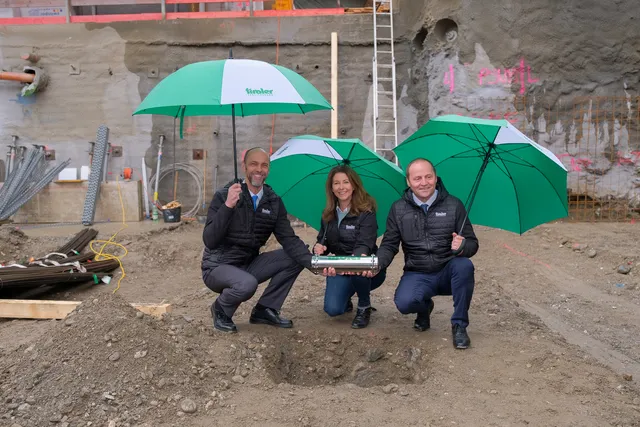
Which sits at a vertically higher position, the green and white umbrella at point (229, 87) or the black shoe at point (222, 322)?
the green and white umbrella at point (229, 87)

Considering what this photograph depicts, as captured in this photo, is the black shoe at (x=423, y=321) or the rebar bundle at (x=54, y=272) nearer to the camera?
the black shoe at (x=423, y=321)

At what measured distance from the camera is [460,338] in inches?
164

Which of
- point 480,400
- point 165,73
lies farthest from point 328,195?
point 165,73

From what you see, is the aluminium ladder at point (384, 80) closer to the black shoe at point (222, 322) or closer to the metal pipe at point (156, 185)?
the metal pipe at point (156, 185)

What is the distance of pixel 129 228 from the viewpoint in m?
9.38

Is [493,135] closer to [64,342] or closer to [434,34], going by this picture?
[64,342]

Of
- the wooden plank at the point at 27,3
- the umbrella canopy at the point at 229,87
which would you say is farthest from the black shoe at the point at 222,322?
the wooden plank at the point at 27,3

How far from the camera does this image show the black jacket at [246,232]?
14.1 feet

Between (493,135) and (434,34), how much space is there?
6253mm

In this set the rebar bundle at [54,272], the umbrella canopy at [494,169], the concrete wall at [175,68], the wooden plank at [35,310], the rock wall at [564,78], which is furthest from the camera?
the concrete wall at [175,68]

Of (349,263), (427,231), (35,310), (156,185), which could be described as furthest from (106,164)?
(427,231)

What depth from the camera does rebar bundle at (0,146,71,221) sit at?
9656 mm

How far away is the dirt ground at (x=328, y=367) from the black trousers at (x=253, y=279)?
0.24 meters

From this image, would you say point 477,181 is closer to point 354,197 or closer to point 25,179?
point 354,197
